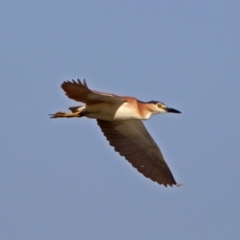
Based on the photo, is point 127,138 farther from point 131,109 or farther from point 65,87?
point 65,87

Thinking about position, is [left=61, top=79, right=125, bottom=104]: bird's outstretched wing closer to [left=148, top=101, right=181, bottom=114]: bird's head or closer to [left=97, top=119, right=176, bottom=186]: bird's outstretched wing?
[left=148, top=101, right=181, bottom=114]: bird's head

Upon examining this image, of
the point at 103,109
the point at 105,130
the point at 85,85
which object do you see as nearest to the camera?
the point at 85,85

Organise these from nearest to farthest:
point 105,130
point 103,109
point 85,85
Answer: point 85,85, point 103,109, point 105,130

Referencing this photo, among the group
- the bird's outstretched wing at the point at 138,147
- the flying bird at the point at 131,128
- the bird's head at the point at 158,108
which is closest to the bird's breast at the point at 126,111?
the flying bird at the point at 131,128

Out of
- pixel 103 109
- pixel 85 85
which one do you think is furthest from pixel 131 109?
pixel 85 85

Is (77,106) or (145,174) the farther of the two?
(145,174)

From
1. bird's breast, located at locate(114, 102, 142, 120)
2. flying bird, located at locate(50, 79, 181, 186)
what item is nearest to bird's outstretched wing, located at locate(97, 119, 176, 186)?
flying bird, located at locate(50, 79, 181, 186)

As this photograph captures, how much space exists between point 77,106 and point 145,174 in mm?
2449

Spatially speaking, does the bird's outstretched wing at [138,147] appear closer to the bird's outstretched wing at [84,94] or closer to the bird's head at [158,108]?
the bird's head at [158,108]

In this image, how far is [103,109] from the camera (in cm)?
1806

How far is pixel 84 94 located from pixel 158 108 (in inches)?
80.7

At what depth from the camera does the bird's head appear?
61.3 feet

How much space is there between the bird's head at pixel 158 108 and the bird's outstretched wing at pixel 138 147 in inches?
32.5

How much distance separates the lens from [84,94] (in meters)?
17.4
